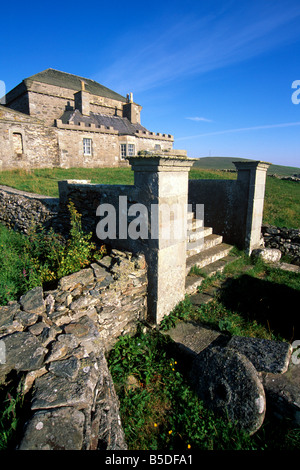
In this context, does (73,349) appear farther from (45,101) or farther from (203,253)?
(45,101)

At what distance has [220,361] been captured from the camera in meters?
2.65

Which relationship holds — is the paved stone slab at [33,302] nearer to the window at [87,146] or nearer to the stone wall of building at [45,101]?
the window at [87,146]

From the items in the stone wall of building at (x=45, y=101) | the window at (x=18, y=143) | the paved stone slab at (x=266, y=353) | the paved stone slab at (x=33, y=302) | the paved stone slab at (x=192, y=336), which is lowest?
the paved stone slab at (x=192, y=336)

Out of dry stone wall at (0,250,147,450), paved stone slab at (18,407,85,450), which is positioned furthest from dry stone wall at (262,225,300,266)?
paved stone slab at (18,407,85,450)

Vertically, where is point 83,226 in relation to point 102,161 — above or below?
below

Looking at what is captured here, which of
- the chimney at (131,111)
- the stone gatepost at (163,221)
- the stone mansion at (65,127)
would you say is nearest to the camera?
the stone gatepost at (163,221)

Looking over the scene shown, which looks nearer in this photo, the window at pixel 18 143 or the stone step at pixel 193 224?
the stone step at pixel 193 224

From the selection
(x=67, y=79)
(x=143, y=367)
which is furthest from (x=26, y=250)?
(x=67, y=79)

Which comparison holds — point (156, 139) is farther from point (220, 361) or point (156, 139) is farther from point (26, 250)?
point (220, 361)

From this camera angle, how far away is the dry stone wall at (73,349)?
5.42 feet

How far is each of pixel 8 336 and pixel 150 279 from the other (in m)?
1.95

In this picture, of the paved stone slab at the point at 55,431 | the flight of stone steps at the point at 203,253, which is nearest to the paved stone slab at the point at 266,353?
the flight of stone steps at the point at 203,253

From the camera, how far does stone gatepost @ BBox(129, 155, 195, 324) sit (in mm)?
3350

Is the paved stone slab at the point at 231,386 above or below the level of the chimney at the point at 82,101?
below
